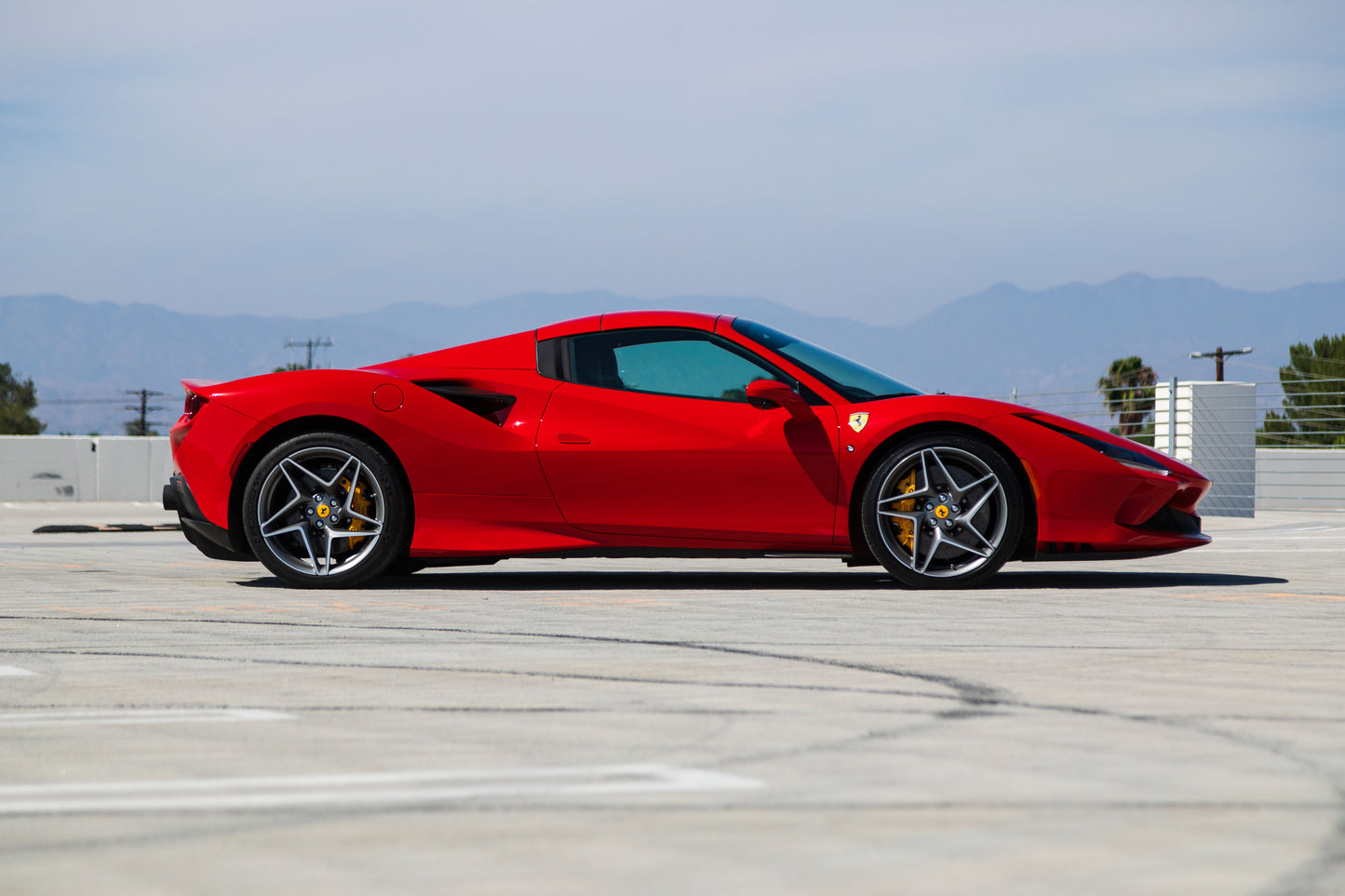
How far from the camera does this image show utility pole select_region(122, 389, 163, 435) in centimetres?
9839

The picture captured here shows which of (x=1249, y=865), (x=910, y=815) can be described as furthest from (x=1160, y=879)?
(x=910, y=815)

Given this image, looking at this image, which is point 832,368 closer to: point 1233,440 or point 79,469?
point 1233,440

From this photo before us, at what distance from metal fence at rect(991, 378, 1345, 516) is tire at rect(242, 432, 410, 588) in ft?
30.2

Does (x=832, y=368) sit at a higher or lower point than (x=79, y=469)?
higher

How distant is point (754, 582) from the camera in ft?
23.4

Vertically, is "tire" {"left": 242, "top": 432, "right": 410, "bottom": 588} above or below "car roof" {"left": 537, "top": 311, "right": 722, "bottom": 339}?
below

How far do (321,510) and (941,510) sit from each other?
281cm

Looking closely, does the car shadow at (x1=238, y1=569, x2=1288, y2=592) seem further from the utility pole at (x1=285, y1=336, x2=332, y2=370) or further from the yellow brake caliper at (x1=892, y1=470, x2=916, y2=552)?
the utility pole at (x1=285, y1=336, x2=332, y2=370)

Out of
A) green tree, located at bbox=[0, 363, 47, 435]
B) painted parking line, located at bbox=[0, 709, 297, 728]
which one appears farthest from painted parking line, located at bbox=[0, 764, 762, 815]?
green tree, located at bbox=[0, 363, 47, 435]

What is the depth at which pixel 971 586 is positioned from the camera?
648cm

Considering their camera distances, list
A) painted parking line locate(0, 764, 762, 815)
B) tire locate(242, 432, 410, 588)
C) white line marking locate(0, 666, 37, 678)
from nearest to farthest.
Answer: painted parking line locate(0, 764, 762, 815) < white line marking locate(0, 666, 37, 678) < tire locate(242, 432, 410, 588)

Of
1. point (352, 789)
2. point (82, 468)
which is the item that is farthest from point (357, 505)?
point (82, 468)

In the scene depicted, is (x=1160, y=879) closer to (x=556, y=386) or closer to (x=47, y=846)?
(x=47, y=846)

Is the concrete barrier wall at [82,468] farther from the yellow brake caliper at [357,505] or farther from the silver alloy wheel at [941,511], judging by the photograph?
the silver alloy wheel at [941,511]
